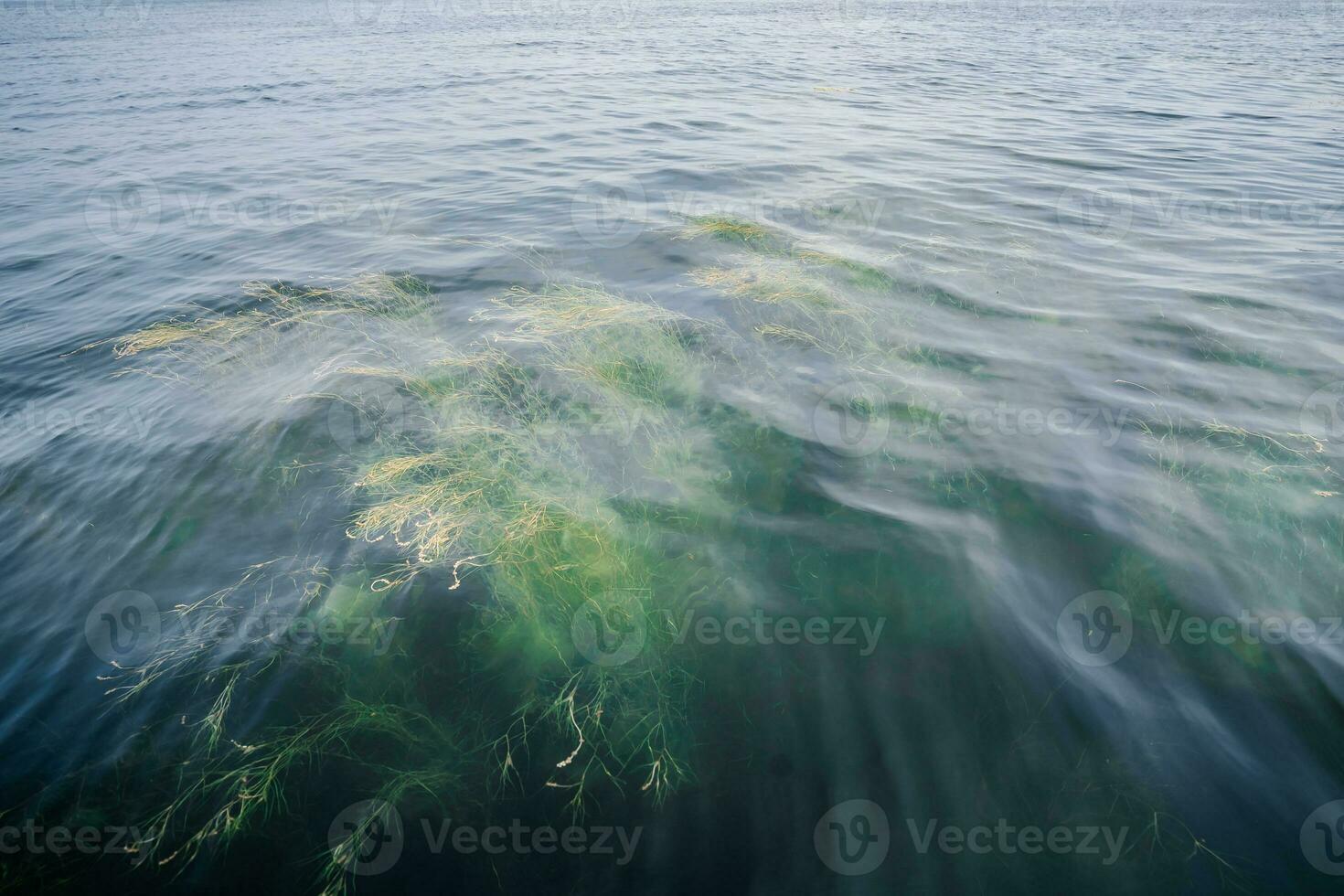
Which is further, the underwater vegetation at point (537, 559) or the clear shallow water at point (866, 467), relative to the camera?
the underwater vegetation at point (537, 559)

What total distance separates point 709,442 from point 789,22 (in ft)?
136

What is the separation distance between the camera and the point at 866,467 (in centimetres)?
431

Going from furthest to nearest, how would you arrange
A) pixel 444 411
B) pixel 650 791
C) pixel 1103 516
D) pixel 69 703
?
pixel 444 411 → pixel 1103 516 → pixel 69 703 → pixel 650 791

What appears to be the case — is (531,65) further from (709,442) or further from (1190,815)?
(1190,815)

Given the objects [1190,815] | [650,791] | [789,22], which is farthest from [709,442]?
[789,22]

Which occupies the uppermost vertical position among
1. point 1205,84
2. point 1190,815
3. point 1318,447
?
point 1205,84

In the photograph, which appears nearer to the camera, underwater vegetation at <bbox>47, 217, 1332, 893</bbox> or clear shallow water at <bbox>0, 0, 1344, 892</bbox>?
clear shallow water at <bbox>0, 0, 1344, 892</bbox>

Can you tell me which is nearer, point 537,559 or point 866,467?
point 537,559

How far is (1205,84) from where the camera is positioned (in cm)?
1748

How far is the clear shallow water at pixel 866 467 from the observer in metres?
2.67

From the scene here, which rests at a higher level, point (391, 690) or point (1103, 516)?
point (1103, 516)

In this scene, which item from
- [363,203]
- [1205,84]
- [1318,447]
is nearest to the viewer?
[1318,447]

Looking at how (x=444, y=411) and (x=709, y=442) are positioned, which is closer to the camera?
(x=709, y=442)

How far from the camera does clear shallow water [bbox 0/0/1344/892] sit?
8.77ft
